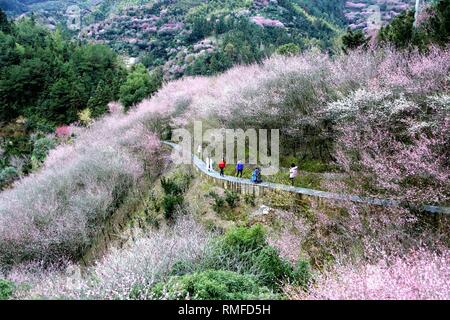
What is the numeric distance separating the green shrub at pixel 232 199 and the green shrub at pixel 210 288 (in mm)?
8745

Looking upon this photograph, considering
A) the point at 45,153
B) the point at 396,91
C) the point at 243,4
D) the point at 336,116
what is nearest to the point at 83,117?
the point at 45,153

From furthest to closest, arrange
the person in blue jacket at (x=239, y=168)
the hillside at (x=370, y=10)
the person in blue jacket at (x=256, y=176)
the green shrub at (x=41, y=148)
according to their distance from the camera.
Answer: the hillside at (x=370, y=10) → the green shrub at (x=41, y=148) → the person in blue jacket at (x=239, y=168) → the person in blue jacket at (x=256, y=176)

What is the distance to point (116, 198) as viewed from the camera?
75.3 ft

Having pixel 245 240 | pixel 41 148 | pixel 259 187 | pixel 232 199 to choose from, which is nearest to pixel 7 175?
pixel 41 148

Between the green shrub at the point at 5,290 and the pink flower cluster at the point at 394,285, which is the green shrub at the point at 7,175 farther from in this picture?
the pink flower cluster at the point at 394,285

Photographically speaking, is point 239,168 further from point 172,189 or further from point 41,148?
point 41,148

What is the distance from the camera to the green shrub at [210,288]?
6.95 m

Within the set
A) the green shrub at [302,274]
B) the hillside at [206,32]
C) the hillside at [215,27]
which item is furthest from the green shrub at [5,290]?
the hillside at [215,27]

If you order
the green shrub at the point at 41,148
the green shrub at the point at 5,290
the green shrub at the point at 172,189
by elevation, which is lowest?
the green shrub at the point at 41,148

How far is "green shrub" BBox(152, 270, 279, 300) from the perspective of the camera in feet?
22.8

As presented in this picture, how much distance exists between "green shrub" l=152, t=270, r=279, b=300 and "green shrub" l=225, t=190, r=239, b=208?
8.74m

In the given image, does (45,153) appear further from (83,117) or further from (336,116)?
(336,116)

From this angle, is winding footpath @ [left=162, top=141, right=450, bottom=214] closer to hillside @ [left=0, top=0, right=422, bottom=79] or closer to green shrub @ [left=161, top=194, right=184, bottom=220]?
green shrub @ [left=161, top=194, right=184, bottom=220]

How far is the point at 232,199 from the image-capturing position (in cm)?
1673
